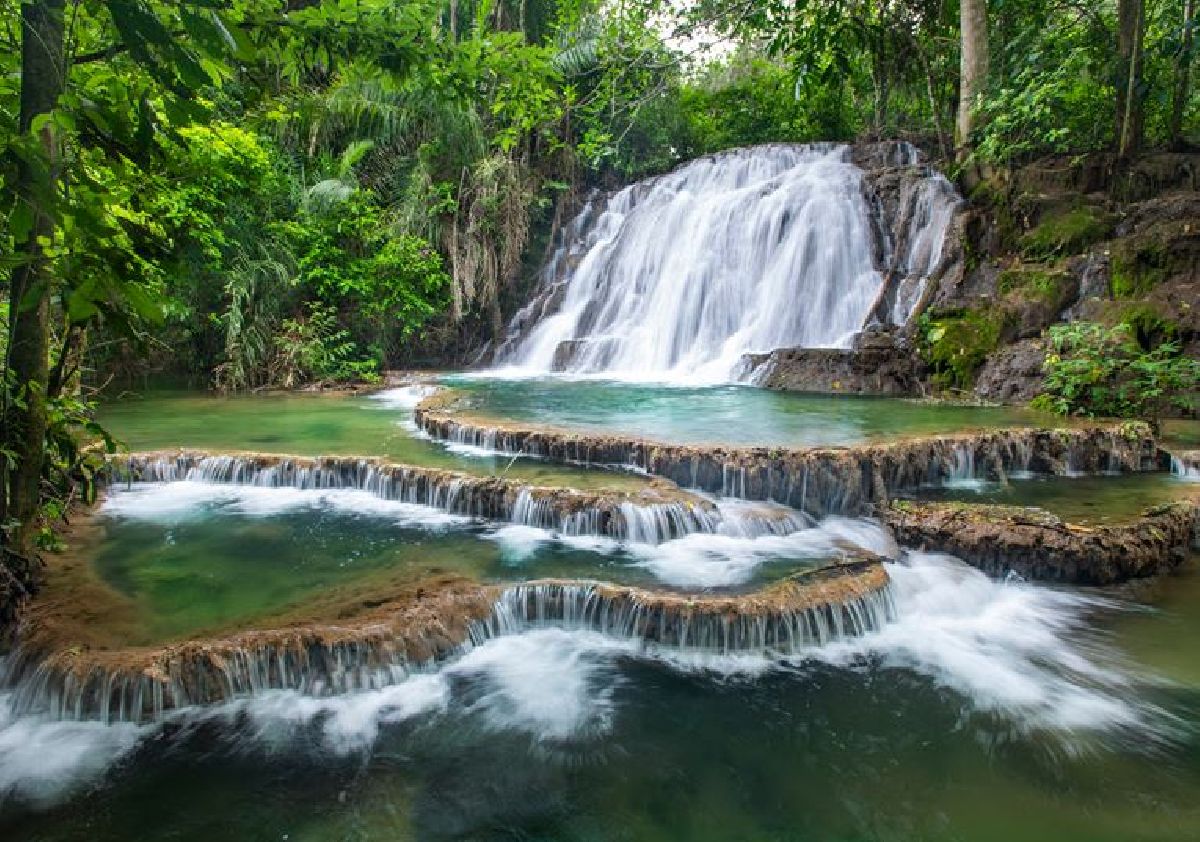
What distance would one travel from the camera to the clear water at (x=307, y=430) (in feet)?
21.7

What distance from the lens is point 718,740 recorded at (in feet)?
11.5

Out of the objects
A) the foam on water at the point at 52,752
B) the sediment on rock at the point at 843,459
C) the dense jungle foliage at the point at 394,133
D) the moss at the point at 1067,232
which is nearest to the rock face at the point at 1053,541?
the sediment on rock at the point at 843,459

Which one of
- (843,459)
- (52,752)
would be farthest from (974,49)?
(52,752)

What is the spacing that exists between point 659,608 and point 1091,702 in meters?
2.34

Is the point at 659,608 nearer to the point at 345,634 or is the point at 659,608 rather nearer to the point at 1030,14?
the point at 345,634

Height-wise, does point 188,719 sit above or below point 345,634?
below

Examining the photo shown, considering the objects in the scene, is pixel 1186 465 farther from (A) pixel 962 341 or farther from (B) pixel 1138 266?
(B) pixel 1138 266

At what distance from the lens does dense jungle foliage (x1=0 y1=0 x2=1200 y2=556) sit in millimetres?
2164

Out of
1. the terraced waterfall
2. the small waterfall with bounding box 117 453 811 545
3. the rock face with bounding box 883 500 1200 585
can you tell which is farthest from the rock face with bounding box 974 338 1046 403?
the small waterfall with bounding box 117 453 811 545

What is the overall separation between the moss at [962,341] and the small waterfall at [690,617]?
6.76 metres

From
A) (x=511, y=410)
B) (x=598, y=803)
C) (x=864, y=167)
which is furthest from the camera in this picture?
(x=864, y=167)

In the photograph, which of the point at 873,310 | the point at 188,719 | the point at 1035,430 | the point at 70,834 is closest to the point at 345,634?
the point at 188,719

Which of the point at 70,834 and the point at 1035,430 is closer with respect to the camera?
the point at 70,834

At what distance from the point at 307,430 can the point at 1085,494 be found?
8.08 metres
